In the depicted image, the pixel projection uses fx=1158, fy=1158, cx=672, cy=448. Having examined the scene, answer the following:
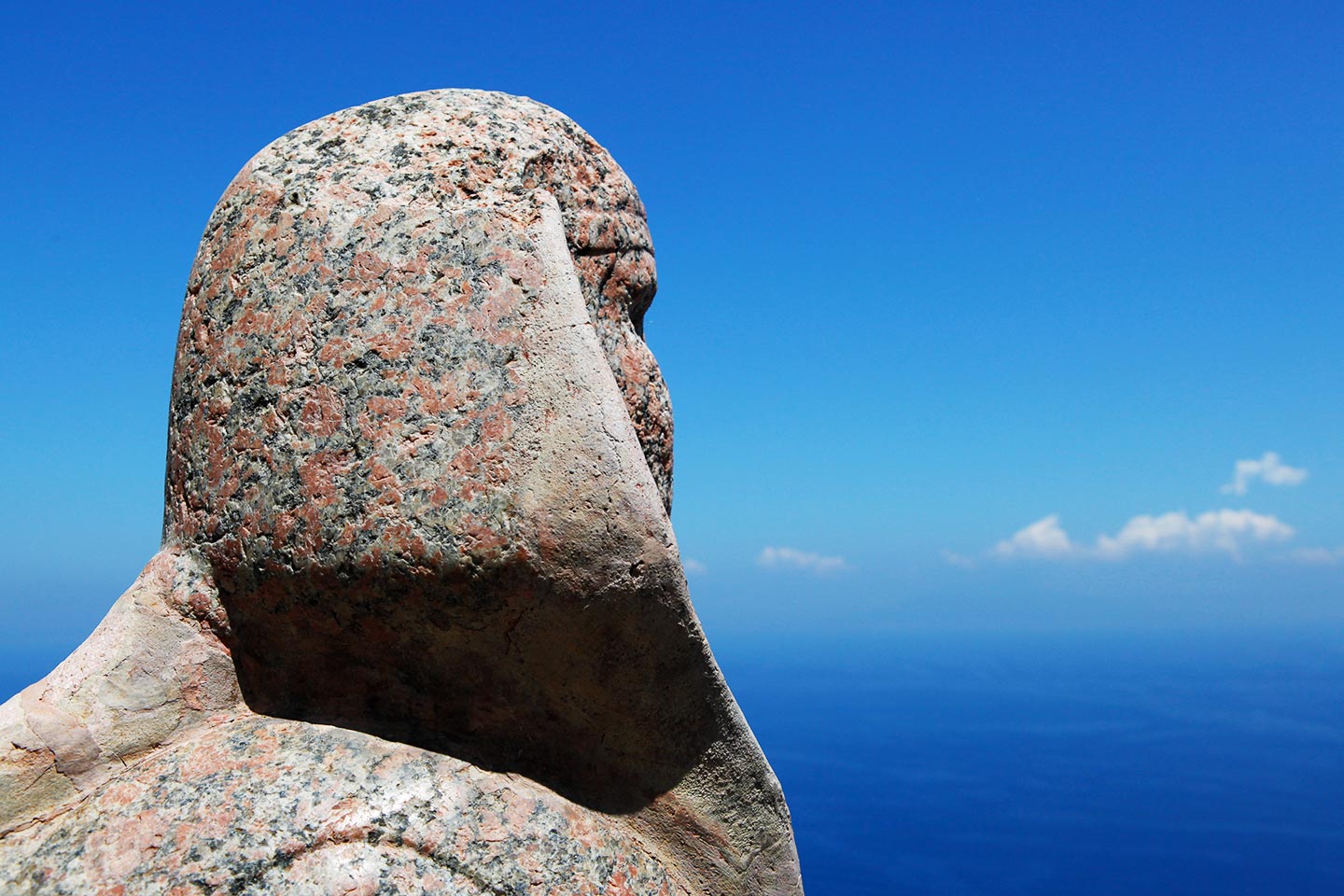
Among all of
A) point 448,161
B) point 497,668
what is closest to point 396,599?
point 497,668

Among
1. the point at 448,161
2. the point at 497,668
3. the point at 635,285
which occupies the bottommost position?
the point at 497,668

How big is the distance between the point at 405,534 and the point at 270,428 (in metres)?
0.45

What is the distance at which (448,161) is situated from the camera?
A: 2.82 metres

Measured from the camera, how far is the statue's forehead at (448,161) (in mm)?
2787

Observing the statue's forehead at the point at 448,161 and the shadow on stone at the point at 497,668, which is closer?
the shadow on stone at the point at 497,668

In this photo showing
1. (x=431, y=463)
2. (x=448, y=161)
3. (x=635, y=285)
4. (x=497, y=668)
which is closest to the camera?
(x=431, y=463)

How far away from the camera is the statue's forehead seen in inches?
110

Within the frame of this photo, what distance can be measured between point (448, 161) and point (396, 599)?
1.07 meters

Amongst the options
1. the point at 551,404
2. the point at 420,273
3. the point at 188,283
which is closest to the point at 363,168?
the point at 420,273

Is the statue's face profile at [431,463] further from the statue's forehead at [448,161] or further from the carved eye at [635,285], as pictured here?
the carved eye at [635,285]

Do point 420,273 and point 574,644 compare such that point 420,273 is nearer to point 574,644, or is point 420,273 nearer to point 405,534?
point 405,534

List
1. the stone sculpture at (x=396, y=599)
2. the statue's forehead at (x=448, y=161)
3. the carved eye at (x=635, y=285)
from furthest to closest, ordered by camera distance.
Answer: the carved eye at (x=635, y=285), the statue's forehead at (x=448, y=161), the stone sculpture at (x=396, y=599)

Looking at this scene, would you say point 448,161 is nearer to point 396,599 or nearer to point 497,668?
point 396,599

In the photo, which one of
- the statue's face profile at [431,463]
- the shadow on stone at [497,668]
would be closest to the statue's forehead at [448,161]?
the statue's face profile at [431,463]
